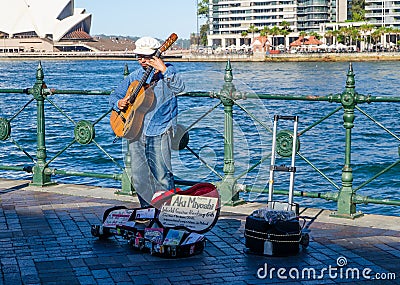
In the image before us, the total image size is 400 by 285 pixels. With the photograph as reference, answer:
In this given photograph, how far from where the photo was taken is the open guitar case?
6047mm

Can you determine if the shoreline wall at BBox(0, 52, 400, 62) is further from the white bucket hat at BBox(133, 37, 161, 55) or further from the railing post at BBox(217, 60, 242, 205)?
the white bucket hat at BBox(133, 37, 161, 55)

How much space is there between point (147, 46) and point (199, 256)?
1.64 m

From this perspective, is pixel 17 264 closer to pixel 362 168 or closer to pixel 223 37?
pixel 362 168

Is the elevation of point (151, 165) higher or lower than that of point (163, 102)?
lower

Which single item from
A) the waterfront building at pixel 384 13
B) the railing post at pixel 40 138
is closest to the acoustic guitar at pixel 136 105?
the railing post at pixel 40 138

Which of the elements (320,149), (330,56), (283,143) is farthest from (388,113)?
(330,56)

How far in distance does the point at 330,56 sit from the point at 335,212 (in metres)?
114

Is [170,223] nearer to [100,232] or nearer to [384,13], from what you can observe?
[100,232]

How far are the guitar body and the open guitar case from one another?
1.85 feet

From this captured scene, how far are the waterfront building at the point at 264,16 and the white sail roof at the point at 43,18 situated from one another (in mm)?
34340

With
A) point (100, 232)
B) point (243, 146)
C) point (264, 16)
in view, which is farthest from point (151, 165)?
point (264, 16)

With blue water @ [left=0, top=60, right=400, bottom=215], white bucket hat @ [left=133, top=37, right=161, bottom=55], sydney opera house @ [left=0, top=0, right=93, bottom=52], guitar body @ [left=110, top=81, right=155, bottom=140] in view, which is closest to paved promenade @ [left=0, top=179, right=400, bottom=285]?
blue water @ [left=0, top=60, right=400, bottom=215]

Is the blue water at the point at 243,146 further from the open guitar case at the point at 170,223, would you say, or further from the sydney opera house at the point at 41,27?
the sydney opera house at the point at 41,27

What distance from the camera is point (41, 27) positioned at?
139m
